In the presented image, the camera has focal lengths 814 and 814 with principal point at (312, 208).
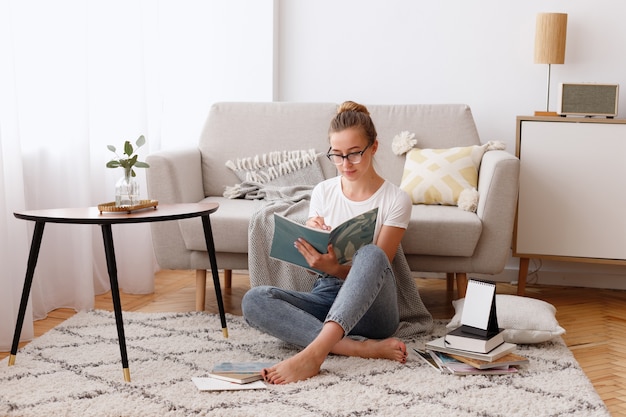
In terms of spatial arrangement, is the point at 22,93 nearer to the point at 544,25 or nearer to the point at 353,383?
the point at 353,383

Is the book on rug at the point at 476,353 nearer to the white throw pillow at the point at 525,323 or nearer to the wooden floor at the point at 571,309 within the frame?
the white throw pillow at the point at 525,323

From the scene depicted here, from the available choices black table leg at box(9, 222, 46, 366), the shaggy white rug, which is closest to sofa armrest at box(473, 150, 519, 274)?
the shaggy white rug

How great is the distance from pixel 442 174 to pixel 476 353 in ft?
3.63

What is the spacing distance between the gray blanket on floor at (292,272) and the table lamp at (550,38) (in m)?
1.30

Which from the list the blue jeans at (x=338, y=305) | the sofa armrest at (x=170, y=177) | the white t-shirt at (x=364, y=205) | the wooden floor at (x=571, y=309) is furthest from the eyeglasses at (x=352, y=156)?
the wooden floor at (x=571, y=309)

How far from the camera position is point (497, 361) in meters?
2.53

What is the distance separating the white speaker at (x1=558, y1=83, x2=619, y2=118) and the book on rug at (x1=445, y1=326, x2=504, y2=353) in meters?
1.46

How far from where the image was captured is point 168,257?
10.8 feet

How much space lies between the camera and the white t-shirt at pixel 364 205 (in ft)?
8.84

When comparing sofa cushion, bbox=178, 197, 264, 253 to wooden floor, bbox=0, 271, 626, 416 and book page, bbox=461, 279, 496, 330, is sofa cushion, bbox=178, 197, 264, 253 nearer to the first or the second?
wooden floor, bbox=0, 271, 626, 416

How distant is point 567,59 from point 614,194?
2.61ft

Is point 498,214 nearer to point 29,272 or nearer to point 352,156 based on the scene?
point 352,156

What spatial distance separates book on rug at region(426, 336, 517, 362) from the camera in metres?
2.51

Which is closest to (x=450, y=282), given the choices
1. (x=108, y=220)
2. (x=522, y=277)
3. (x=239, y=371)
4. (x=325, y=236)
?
(x=522, y=277)
